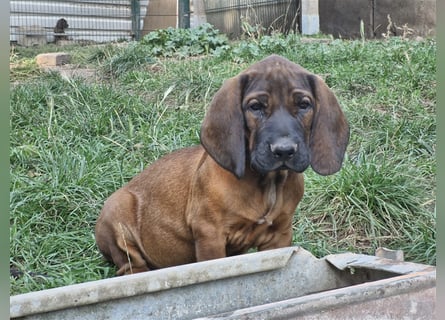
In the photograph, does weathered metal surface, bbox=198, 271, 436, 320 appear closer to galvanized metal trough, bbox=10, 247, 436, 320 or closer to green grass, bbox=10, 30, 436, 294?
galvanized metal trough, bbox=10, 247, 436, 320

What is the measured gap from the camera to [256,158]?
3.18 meters

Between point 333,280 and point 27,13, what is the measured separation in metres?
13.2

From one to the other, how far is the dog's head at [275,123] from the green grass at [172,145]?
1.32 metres

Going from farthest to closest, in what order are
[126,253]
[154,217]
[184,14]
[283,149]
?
[184,14] → [126,253] → [154,217] → [283,149]

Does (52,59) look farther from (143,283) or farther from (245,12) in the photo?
(143,283)

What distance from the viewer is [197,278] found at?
2.94m

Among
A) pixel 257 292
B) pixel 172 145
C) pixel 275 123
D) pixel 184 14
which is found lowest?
pixel 257 292

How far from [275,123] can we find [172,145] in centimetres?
301

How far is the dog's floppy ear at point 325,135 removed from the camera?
11.2ft

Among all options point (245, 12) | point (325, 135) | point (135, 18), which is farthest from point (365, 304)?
point (135, 18)

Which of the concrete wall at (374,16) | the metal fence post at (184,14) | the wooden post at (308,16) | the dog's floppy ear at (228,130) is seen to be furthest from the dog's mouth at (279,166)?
the wooden post at (308,16)

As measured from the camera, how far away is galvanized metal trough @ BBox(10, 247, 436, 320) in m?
2.45

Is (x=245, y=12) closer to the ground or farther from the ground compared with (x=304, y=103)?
farther from the ground

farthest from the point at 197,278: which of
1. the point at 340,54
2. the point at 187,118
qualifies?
the point at 340,54
